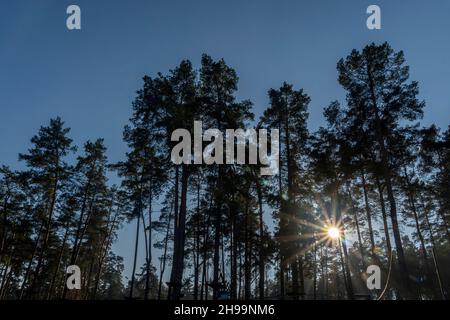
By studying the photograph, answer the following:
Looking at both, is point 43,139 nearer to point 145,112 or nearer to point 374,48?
point 145,112

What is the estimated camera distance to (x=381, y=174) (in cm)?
1694

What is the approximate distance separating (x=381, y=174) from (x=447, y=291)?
34.0 metres

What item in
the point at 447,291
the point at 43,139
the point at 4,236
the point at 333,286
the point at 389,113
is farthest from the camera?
the point at 333,286

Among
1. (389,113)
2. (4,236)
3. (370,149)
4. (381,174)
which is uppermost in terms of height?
(389,113)

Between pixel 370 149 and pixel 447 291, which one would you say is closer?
pixel 370 149

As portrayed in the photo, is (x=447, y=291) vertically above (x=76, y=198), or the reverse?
(x=76, y=198)

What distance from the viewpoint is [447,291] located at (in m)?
38.4
